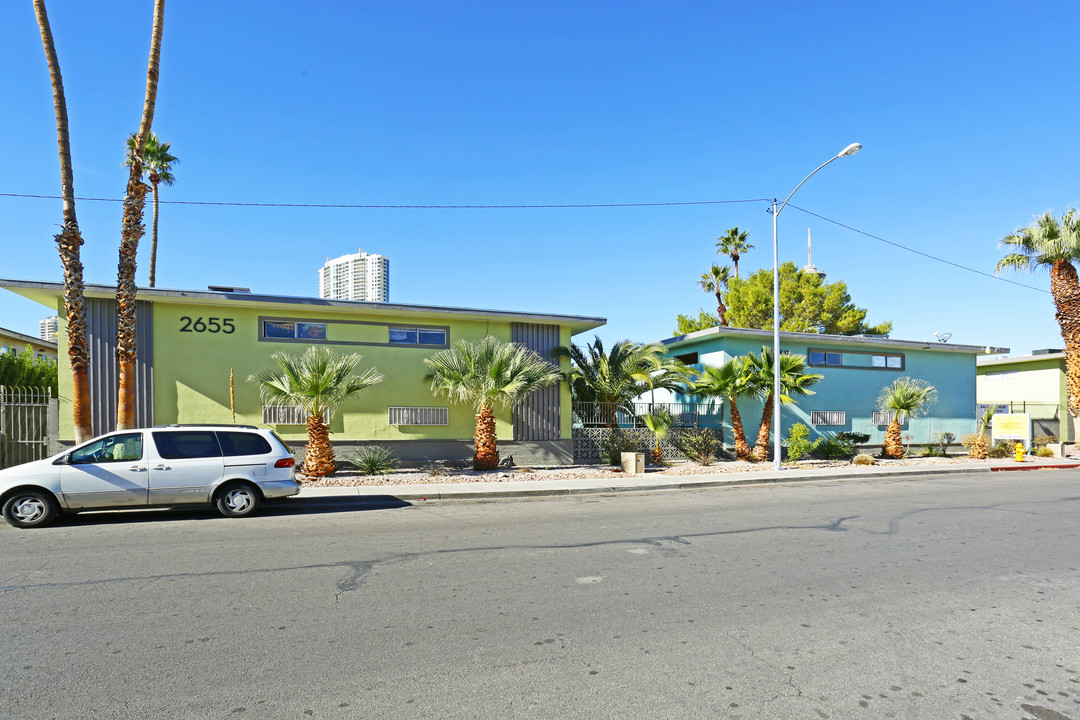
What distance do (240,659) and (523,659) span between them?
2005 millimetres

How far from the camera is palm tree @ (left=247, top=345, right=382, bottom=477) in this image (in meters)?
15.8

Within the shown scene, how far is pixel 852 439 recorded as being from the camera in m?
24.9

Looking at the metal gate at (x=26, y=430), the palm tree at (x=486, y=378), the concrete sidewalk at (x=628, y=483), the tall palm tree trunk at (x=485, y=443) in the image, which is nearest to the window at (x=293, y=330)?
the palm tree at (x=486, y=378)

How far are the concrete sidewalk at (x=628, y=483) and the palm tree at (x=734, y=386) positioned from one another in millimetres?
3165

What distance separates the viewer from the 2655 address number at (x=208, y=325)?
56.1 feet

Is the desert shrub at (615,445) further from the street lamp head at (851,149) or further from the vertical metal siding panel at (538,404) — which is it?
the street lamp head at (851,149)

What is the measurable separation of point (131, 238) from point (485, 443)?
10038 millimetres

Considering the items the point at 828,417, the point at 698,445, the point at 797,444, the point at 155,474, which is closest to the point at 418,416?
the point at 155,474

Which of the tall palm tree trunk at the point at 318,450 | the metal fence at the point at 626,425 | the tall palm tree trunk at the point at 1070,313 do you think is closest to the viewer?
the tall palm tree trunk at the point at 318,450

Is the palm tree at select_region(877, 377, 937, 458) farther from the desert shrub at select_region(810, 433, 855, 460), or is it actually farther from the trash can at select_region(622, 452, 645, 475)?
the trash can at select_region(622, 452, 645, 475)

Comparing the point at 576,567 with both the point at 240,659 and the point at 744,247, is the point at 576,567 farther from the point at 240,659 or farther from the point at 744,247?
the point at 744,247

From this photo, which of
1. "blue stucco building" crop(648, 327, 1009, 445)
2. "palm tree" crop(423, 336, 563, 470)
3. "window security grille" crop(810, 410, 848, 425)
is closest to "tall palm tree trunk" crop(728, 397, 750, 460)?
"blue stucco building" crop(648, 327, 1009, 445)

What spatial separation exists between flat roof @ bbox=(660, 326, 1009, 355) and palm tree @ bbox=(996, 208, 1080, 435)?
2491mm

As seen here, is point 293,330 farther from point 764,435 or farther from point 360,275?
point 360,275
